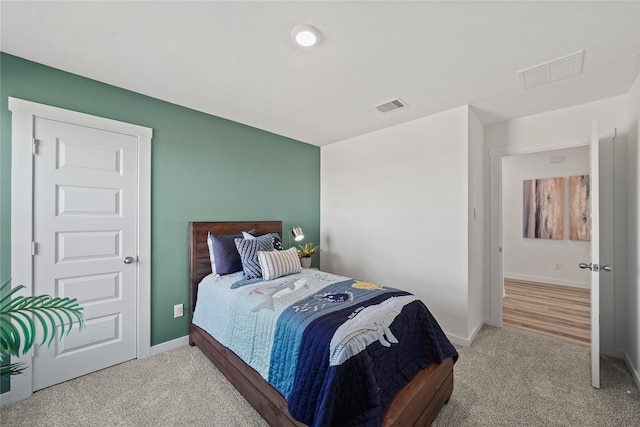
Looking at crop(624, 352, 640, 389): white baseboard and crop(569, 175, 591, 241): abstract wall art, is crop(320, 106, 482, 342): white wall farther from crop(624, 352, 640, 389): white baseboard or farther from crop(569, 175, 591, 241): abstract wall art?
crop(569, 175, 591, 241): abstract wall art

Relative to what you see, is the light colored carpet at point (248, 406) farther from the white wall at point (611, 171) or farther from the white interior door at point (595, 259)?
the white wall at point (611, 171)

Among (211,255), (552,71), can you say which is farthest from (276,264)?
(552,71)

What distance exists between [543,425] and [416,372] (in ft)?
2.96

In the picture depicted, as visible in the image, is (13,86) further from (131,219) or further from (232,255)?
(232,255)

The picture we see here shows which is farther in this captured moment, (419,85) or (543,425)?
(419,85)

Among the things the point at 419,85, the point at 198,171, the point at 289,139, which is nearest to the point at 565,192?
the point at 419,85

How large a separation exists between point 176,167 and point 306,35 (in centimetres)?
185

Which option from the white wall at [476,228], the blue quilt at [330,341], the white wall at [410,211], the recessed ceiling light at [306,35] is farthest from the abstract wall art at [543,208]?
the recessed ceiling light at [306,35]

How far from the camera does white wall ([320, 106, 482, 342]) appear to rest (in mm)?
2789

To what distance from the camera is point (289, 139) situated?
3836 mm

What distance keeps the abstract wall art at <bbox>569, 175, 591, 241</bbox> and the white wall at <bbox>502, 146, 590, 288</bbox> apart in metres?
0.07

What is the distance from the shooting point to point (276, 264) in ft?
8.45

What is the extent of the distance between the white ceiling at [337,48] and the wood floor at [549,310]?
Answer: 2.48 m

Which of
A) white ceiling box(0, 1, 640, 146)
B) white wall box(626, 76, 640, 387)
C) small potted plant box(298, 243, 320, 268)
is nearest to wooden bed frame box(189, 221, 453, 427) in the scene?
small potted plant box(298, 243, 320, 268)
